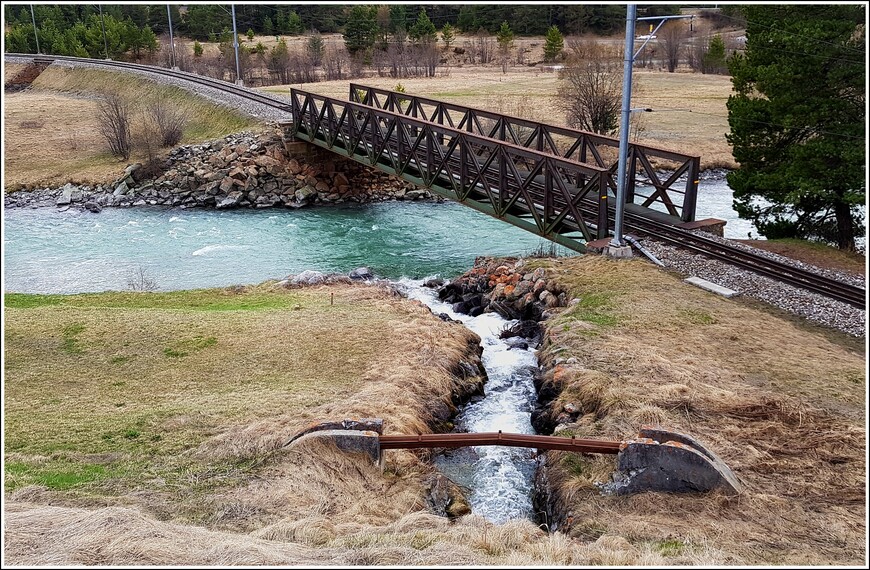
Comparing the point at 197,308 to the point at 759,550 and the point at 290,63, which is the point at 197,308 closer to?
the point at 759,550

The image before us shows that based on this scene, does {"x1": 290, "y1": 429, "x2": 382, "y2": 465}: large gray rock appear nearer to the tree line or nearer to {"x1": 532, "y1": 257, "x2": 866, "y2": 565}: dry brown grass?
{"x1": 532, "y1": 257, "x2": 866, "y2": 565}: dry brown grass

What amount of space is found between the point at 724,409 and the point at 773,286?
5.60 metres

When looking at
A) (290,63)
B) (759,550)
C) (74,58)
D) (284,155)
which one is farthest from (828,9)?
(74,58)

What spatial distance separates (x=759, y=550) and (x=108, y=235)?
84.2 feet

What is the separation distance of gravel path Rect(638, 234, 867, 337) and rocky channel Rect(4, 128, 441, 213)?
17129mm

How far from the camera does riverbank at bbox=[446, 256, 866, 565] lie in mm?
7824

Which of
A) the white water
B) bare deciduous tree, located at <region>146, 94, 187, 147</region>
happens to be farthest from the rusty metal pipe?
bare deciduous tree, located at <region>146, 94, 187, 147</region>

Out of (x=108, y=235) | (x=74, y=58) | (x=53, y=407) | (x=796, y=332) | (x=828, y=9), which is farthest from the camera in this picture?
(x=74, y=58)

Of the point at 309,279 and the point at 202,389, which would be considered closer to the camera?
the point at 202,389

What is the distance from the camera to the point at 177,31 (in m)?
73.7

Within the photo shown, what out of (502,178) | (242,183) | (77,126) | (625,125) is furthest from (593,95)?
(77,126)

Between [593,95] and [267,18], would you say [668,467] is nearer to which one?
[593,95]

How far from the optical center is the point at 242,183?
3181 centimetres

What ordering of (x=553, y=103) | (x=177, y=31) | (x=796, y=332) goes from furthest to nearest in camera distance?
(x=177, y=31) < (x=553, y=103) < (x=796, y=332)
